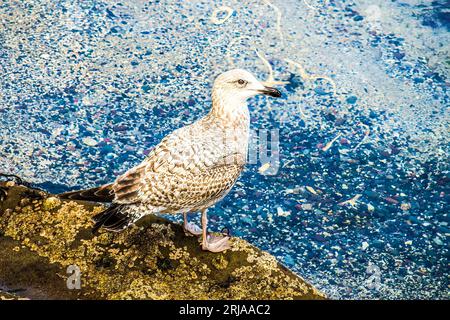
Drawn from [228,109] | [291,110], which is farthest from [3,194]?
[291,110]

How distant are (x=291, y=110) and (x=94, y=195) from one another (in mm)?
3409

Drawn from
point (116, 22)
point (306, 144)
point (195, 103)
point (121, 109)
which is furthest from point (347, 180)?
point (116, 22)

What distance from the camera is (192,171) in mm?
4484

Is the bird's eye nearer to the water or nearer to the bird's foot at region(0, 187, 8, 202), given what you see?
the water

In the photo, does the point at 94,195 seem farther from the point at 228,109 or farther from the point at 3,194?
the point at 228,109

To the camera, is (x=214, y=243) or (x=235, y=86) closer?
(x=214, y=243)

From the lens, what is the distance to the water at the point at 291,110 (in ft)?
19.5

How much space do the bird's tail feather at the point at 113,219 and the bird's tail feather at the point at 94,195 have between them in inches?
4.1

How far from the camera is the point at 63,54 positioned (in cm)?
776

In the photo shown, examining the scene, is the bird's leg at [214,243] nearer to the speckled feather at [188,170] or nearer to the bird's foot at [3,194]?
the speckled feather at [188,170]

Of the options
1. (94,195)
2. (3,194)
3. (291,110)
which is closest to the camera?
(94,195)

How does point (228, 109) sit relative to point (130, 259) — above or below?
above

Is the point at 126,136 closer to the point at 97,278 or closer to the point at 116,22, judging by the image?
the point at 116,22

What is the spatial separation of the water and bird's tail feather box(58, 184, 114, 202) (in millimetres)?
1801
